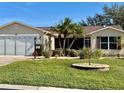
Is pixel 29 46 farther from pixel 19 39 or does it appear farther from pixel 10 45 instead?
pixel 10 45

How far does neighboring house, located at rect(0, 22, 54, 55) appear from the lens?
3622cm

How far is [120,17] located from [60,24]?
30.9 meters

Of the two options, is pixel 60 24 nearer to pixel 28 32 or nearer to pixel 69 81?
pixel 28 32

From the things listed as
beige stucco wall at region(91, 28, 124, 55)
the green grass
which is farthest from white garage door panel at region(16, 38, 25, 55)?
the green grass

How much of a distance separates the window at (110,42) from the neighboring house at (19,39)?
6515 mm

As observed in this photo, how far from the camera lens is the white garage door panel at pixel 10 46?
3641 cm

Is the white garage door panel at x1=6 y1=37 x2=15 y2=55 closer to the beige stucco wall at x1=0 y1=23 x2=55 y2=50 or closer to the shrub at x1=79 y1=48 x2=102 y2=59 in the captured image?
the beige stucco wall at x1=0 y1=23 x2=55 y2=50

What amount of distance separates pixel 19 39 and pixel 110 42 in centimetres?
1008

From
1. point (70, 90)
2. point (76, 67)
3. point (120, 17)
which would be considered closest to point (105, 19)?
point (120, 17)

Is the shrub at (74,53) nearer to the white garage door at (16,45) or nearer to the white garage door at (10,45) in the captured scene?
the white garage door at (16,45)

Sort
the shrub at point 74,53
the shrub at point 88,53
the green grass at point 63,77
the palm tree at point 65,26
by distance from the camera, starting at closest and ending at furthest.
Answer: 1. the green grass at point 63,77
2. the shrub at point 88,53
3. the shrub at point 74,53
4. the palm tree at point 65,26

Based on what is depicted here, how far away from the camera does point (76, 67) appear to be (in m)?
16.5

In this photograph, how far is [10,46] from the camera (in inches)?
1436

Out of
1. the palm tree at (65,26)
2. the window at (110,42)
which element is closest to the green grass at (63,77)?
the palm tree at (65,26)
